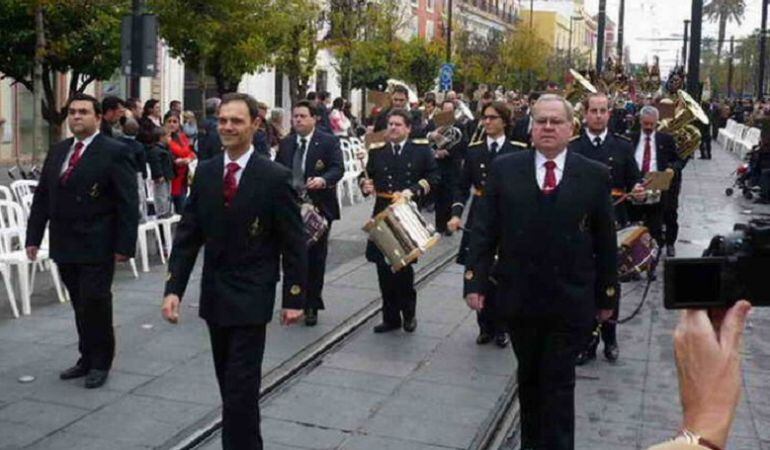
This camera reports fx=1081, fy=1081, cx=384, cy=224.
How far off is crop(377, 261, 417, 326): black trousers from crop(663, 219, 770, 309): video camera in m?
7.18

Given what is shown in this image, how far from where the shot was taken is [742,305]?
1781 millimetres

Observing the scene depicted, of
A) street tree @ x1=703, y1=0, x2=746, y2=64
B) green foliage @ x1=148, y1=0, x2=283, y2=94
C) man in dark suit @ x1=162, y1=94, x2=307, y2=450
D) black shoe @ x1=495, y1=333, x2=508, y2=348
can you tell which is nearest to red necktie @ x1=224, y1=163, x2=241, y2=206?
man in dark suit @ x1=162, y1=94, x2=307, y2=450

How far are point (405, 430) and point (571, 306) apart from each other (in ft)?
5.14

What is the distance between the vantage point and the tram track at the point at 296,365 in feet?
20.5

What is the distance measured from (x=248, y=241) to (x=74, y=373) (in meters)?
2.55

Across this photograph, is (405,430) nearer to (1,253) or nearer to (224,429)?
(224,429)

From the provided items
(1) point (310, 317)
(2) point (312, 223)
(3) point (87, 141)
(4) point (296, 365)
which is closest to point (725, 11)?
(1) point (310, 317)

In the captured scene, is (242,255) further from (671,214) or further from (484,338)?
(671,214)

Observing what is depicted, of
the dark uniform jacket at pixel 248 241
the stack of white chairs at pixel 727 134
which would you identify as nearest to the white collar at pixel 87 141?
the dark uniform jacket at pixel 248 241

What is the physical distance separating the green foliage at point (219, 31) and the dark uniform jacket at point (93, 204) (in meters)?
12.1

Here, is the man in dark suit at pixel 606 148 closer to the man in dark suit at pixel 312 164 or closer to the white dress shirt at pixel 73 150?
the man in dark suit at pixel 312 164

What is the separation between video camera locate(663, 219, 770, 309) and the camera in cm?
180

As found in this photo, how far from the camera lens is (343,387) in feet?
24.5

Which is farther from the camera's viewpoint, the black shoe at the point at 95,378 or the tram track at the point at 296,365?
the black shoe at the point at 95,378
